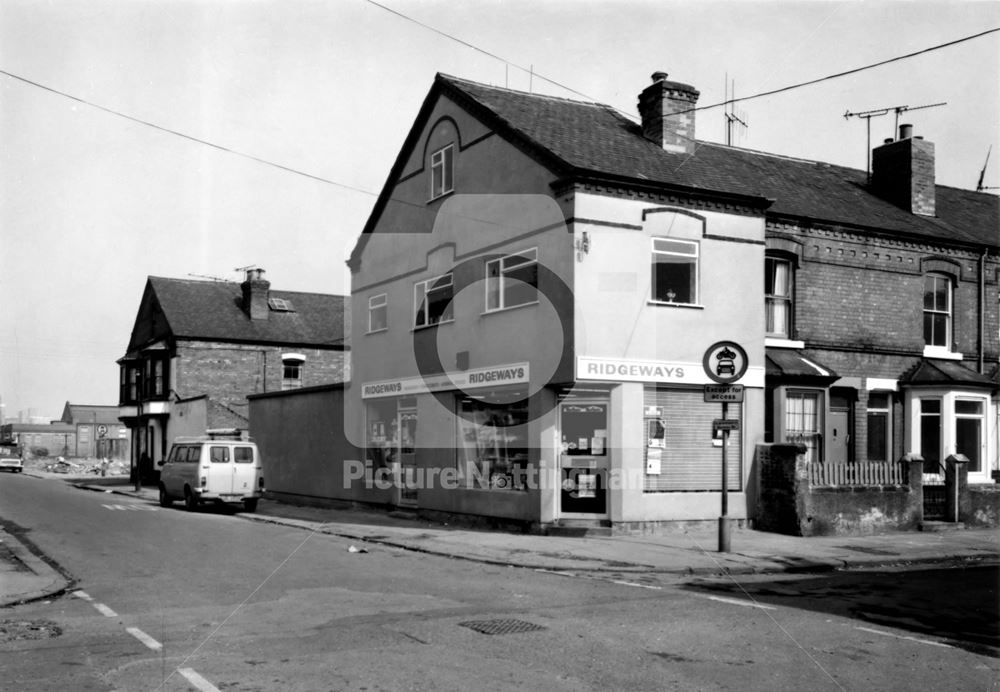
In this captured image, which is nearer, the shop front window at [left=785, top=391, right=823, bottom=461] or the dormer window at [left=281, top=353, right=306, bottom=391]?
the shop front window at [left=785, top=391, right=823, bottom=461]

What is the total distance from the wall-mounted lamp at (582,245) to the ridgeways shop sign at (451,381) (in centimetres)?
257

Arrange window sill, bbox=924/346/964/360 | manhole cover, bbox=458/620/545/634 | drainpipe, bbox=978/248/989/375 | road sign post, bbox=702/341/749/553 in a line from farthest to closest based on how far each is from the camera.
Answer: drainpipe, bbox=978/248/989/375 < window sill, bbox=924/346/964/360 < road sign post, bbox=702/341/749/553 < manhole cover, bbox=458/620/545/634

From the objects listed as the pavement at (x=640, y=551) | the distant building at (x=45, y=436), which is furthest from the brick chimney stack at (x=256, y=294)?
the distant building at (x=45, y=436)

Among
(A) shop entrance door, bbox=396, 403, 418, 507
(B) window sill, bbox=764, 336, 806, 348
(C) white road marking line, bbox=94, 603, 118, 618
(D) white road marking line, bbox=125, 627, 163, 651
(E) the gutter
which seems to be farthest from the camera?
(A) shop entrance door, bbox=396, 403, 418, 507

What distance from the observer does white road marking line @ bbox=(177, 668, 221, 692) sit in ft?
22.4

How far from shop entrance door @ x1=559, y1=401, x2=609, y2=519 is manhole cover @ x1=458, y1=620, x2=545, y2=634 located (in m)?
8.87

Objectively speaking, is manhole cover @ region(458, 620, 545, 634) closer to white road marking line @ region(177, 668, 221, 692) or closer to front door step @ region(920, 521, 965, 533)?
white road marking line @ region(177, 668, 221, 692)

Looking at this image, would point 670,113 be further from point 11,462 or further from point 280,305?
point 11,462

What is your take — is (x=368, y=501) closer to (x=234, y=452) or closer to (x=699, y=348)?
(x=234, y=452)

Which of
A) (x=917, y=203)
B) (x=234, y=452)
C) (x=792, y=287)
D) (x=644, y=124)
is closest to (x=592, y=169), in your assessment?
(x=644, y=124)

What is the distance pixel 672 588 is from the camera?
12164 millimetres

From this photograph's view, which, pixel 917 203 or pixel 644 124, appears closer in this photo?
pixel 644 124

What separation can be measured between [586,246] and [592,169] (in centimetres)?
148

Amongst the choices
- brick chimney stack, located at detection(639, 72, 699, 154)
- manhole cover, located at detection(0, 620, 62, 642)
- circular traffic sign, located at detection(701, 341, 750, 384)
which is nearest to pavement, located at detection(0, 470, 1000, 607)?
A: manhole cover, located at detection(0, 620, 62, 642)
